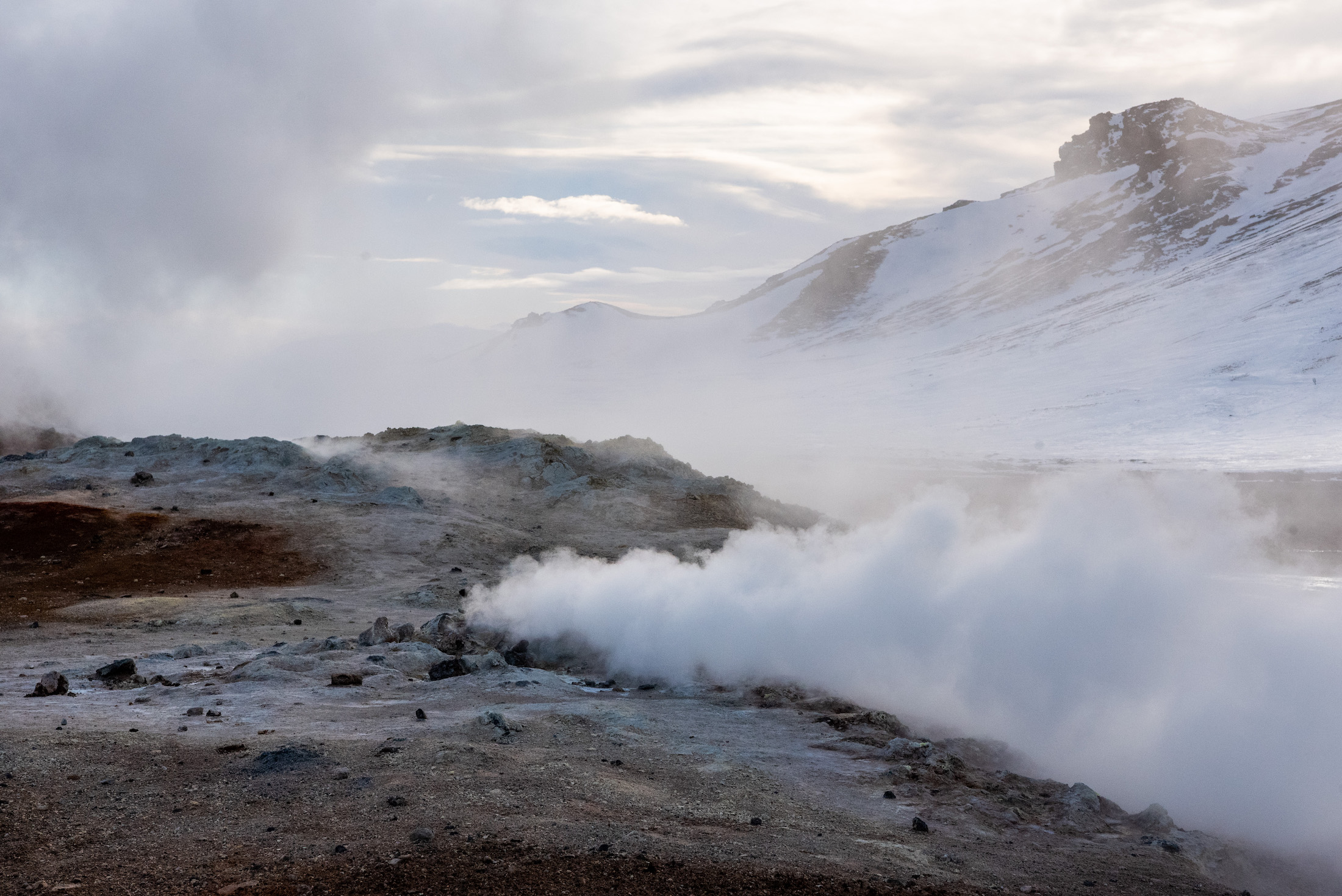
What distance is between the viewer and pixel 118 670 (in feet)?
48.2

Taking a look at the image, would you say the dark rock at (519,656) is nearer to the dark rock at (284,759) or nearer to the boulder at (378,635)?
the boulder at (378,635)

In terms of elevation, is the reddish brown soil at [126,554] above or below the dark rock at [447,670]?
above

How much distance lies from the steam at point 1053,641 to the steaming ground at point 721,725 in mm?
49

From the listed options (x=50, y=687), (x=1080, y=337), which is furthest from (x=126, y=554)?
(x=1080, y=337)

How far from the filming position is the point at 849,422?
3728 inches

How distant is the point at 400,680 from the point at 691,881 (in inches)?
331

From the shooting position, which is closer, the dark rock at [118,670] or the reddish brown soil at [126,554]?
the dark rock at [118,670]

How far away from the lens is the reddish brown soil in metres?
26.2

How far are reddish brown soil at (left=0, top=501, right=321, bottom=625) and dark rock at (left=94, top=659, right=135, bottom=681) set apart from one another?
11.3 m

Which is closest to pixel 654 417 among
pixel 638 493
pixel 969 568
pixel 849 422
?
pixel 849 422

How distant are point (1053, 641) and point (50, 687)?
48.9 ft

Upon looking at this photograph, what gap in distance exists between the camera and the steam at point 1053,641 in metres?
11.8

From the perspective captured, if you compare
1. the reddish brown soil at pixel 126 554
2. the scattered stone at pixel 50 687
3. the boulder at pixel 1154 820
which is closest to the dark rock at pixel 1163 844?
the boulder at pixel 1154 820

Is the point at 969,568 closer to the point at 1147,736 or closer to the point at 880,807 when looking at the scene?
the point at 1147,736
